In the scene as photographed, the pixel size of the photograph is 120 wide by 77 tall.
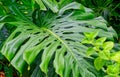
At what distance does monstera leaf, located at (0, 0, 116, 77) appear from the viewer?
4.79ft

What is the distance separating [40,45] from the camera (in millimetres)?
1570

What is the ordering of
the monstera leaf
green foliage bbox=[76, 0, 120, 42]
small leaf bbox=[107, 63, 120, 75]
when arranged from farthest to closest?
green foliage bbox=[76, 0, 120, 42] → the monstera leaf → small leaf bbox=[107, 63, 120, 75]

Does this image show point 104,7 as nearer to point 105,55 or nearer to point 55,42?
point 55,42

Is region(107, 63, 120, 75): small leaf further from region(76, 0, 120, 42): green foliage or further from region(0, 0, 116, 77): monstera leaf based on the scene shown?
region(76, 0, 120, 42): green foliage

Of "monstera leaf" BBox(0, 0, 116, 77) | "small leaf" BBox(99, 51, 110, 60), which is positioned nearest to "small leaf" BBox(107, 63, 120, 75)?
"small leaf" BBox(99, 51, 110, 60)

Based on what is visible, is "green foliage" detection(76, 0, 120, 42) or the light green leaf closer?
the light green leaf

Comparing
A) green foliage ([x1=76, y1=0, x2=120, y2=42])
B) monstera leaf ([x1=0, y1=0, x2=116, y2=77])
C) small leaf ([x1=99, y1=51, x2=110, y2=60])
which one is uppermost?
small leaf ([x1=99, y1=51, x2=110, y2=60])

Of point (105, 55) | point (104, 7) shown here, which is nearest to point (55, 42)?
point (105, 55)

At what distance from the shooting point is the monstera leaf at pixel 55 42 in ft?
4.79

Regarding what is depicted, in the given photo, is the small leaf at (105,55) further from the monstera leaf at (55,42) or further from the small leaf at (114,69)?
the monstera leaf at (55,42)

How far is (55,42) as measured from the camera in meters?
1.64

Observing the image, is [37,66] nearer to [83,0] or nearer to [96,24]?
[96,24]

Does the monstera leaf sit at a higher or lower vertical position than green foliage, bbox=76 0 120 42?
higher

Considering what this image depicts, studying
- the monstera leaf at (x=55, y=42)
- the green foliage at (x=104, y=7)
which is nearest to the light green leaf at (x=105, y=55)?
the monstera leaf at (x=55, y=42)
